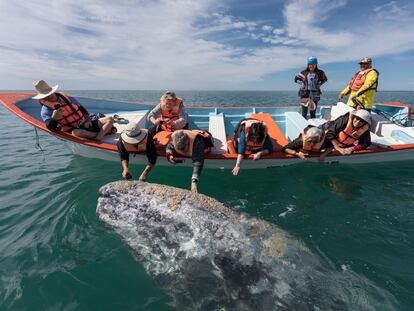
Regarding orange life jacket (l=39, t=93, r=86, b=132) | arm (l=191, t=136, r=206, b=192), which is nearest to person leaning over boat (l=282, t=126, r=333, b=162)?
arm (l=191, t=136, r=206, b=192)

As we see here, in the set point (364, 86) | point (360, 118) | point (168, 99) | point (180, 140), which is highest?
point (364, 86)

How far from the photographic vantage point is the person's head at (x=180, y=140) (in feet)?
19.5

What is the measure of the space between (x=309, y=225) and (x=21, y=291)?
5039mm

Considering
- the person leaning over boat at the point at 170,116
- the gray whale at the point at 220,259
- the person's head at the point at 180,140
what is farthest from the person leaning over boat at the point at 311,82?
the gray whale at the point at 220,259

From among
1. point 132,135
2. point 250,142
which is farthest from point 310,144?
point 132,135

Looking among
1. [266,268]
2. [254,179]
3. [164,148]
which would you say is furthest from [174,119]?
[266,268]

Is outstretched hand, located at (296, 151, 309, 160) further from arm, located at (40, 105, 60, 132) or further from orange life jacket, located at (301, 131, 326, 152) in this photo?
arm, located at (40, 105, 60, 132)

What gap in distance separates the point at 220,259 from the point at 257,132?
390 centimetres

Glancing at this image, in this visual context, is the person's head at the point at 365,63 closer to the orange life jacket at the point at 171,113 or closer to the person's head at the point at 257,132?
the person's head at the point at 257,132

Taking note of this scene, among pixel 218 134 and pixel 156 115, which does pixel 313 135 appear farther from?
pixel 156 115

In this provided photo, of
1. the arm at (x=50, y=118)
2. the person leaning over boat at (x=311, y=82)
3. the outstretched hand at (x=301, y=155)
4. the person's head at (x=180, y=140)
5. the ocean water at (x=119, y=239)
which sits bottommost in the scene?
the ocean water at (x=119, y=239)

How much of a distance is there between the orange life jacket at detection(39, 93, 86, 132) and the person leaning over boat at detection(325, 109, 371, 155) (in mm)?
7176

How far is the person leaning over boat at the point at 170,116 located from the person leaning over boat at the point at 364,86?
613cm

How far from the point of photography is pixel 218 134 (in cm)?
859
